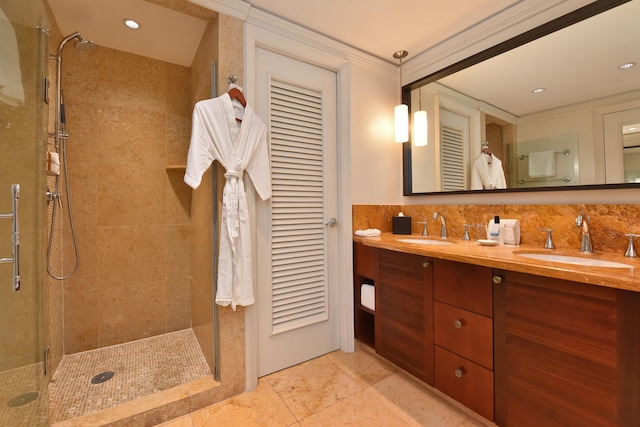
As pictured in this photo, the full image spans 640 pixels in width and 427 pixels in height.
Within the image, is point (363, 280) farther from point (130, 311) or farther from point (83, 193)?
point (83, 193)

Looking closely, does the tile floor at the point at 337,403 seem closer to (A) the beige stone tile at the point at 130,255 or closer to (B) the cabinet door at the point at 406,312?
(B) the cabinet door at the point at 406,312

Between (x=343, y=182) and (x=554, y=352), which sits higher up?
(x=343, y=182)

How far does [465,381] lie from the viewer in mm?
1426

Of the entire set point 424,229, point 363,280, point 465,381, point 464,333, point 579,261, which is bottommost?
point 465,381

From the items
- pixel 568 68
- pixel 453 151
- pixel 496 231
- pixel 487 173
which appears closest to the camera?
pixel 568 68

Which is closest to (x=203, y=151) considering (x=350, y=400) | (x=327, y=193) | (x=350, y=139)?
(x=327, y=193)

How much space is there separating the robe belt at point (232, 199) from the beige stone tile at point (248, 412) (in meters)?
0.96

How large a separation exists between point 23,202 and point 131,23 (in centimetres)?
141

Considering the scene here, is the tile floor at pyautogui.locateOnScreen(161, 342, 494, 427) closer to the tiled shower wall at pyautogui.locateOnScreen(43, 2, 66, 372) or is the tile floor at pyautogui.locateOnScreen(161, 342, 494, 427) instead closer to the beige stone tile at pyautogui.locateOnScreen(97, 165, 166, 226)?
the tiled shower wall at pyautogui.locateOnScreen(43, 2, 66, 372)

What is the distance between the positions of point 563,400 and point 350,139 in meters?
1.81

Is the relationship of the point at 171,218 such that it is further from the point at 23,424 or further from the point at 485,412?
the point at 485,412

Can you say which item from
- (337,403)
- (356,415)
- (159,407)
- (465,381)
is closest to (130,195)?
(159,407)

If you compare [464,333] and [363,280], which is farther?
[363,280]

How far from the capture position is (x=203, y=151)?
154 cm
